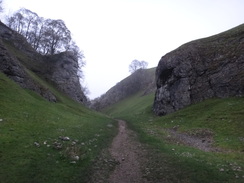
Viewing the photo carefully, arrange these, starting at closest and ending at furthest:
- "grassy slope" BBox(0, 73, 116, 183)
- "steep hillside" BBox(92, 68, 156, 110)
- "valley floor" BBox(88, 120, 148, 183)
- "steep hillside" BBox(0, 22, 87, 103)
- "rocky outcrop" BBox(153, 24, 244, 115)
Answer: "grassy slope" BBox(0, 73, 116, 183)
"valley floor" BBox(88, 120, 148, 183)
"rocky outcrop" BBox(153, 24, 244, 115)
"steep hillside" BBox(0, 22, 87, 103)
"steep hillside" BBox(92, 68, 156, 110)

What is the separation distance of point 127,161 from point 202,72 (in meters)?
47.0

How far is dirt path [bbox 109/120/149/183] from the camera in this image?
57.5 feet

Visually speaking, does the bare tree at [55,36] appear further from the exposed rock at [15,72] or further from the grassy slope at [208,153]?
the grassy slope at [208,153]

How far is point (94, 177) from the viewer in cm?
1719

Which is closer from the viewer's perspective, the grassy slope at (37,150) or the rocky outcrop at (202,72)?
the grassy slope at (37,150)

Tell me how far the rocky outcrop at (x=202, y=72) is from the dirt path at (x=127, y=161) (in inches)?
1271

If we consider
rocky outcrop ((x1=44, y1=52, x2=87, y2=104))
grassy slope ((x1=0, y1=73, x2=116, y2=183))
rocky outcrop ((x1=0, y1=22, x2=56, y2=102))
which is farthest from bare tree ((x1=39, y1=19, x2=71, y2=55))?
grassy slope ((x1=0, y1=73, x2=116, y2=183))

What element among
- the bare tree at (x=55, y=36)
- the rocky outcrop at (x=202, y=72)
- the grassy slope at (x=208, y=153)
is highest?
the bare tree at (x=55, y=36)

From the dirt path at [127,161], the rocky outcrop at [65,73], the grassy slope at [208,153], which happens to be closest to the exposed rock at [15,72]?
the rocky outcrop at [65,73]

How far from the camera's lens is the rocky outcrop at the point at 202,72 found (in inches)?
2135

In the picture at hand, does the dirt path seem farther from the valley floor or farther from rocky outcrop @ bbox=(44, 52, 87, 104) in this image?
rocky outcrop @ bbox=(44, 52, 87, 104)

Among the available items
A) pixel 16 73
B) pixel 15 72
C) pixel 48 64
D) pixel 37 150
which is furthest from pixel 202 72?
pixel 48 64

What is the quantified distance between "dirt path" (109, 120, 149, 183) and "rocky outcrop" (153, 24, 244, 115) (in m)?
32.3

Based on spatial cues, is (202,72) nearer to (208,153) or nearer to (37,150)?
(208,153)
